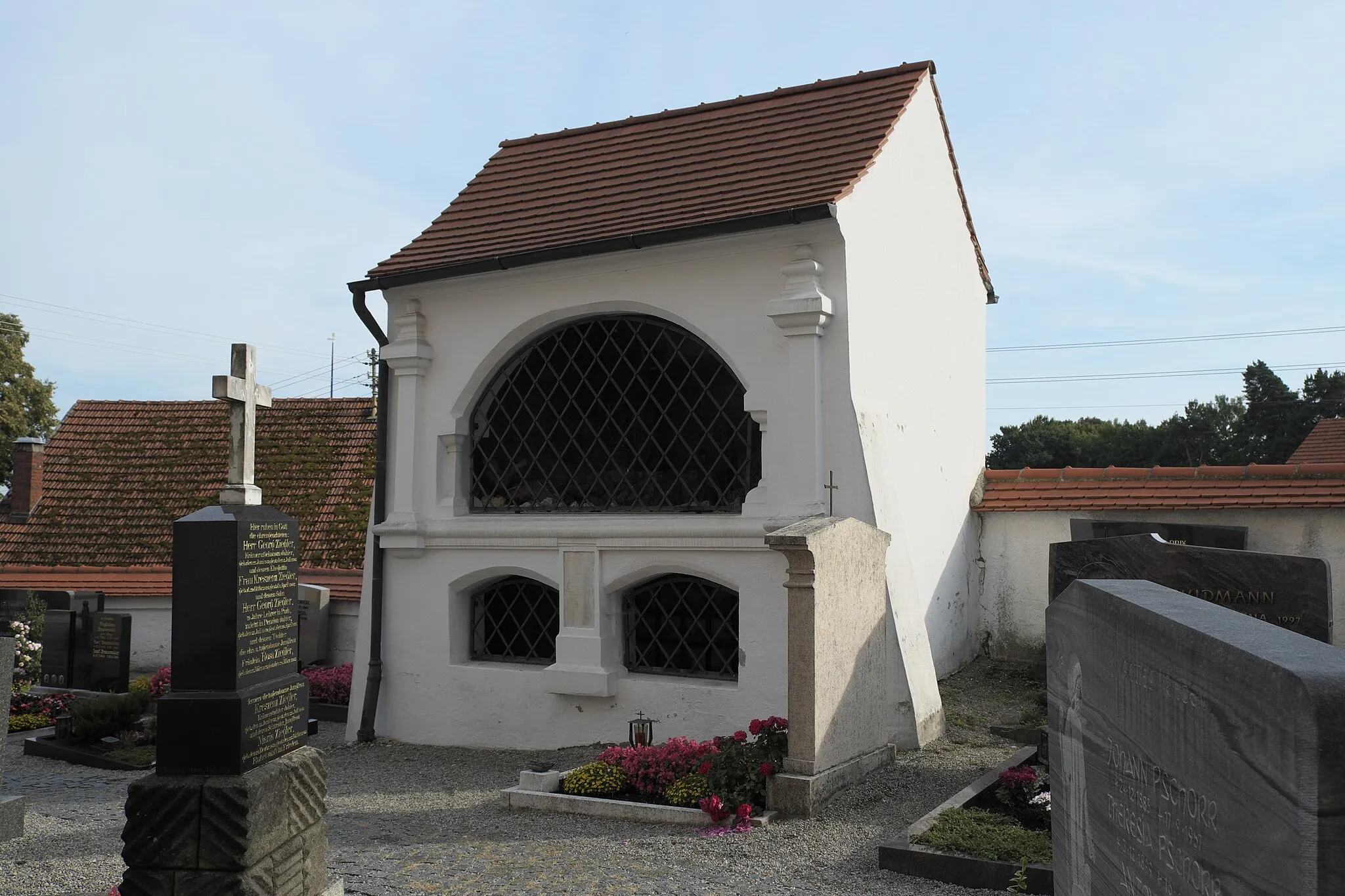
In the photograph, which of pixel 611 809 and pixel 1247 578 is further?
pixel 611 809

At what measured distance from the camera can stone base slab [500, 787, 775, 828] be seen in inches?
292

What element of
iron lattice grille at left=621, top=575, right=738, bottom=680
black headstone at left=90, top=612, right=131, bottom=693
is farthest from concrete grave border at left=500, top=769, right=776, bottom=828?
black headstone at left=90, top=612, right=131, bottom=693

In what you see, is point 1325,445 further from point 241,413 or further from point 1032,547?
point 241,413

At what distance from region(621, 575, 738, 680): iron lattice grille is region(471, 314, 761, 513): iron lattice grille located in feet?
2.77

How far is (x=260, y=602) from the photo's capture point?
230 inches

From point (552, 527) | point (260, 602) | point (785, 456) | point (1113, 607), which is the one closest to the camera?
point (1113, 607)

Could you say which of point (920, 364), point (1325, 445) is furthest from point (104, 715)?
point (1325, 445)

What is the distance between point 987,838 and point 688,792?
2.28 metres

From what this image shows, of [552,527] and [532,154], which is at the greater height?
[532,154]

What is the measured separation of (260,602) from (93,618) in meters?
11.0

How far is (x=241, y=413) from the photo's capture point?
6641 mm

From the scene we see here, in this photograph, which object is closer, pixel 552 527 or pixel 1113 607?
pixel 1113 607

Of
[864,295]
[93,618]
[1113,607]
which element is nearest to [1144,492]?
[864,295]

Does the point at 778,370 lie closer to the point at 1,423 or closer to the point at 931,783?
the point at 931,783
